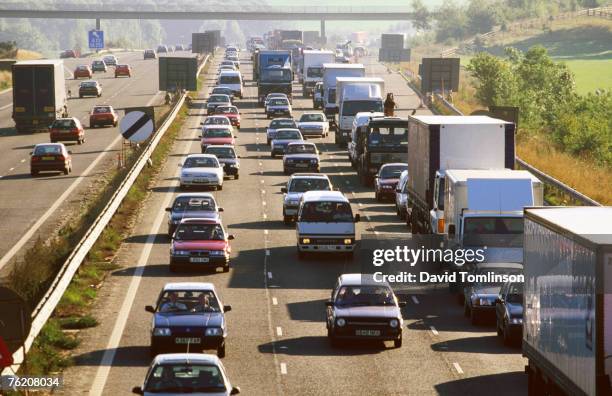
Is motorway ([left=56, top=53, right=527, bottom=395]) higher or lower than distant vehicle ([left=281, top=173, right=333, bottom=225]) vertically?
lower

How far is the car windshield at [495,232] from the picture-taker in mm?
34781

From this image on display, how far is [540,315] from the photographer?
21.6 metres

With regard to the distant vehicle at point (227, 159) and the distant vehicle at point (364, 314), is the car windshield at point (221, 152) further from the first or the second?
the distant vehicle at point (364, 314)

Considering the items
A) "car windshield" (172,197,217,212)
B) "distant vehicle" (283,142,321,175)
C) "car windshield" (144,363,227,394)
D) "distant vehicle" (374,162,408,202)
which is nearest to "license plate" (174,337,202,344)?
"car windshield" (144,363,227,394)

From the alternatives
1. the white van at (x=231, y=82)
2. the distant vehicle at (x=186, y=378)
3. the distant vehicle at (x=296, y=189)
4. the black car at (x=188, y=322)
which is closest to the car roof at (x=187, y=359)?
the distant vehicle at (x=186, y=378)

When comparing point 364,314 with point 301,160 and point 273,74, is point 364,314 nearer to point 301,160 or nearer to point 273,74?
point 301,160

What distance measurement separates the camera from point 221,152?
63.3 m

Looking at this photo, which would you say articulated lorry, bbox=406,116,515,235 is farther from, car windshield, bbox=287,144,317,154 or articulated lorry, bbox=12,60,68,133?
articulated lorry, bbox=12,60,68,133

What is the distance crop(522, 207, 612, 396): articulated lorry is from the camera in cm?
1786

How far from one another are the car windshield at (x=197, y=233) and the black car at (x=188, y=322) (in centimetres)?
1099

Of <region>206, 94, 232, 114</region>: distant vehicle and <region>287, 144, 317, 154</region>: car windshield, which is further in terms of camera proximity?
<region>206, 94, 232, 114</region>: distant vehicle

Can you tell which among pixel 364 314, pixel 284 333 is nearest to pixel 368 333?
pixel 364 314

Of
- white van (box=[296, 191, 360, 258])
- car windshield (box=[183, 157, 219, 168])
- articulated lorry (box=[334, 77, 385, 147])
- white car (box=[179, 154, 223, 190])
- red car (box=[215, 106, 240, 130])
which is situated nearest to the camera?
white van (box=[296, 191, 360, 258])

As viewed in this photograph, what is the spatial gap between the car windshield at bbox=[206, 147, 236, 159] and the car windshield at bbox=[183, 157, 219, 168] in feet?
13.4
